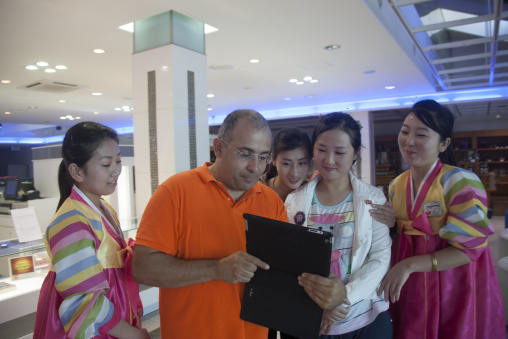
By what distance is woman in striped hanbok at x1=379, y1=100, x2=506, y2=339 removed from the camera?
156cm

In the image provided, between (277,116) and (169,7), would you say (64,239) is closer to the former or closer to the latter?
(169,7)

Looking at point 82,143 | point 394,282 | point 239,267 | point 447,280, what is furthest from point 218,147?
point 447,280

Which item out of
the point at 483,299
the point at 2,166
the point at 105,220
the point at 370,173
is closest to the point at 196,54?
the point at 105,220

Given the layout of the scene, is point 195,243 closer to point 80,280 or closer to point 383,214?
point 80,280

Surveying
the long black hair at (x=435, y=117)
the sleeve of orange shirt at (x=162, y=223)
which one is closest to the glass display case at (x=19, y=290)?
the sleeve of orange shirt at (x=162, y=223)

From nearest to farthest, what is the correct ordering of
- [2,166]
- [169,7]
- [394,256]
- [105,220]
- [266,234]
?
1. [266,234]
2. [105,220]
3. [394,256]
4. [169,7]
5. [2,166]

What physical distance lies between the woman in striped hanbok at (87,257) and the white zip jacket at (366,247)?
79 cm

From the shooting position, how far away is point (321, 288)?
3.96 feet

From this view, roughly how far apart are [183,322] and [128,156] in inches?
234

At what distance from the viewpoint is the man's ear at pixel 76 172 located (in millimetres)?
1531

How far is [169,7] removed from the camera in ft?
12.4

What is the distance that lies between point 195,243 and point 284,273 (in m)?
0.33

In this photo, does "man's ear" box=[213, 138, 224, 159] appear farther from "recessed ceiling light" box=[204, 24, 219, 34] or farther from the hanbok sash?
"recessed ceiling light" box=[204, 24, 219, 34]

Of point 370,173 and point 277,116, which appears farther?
point 277,116
